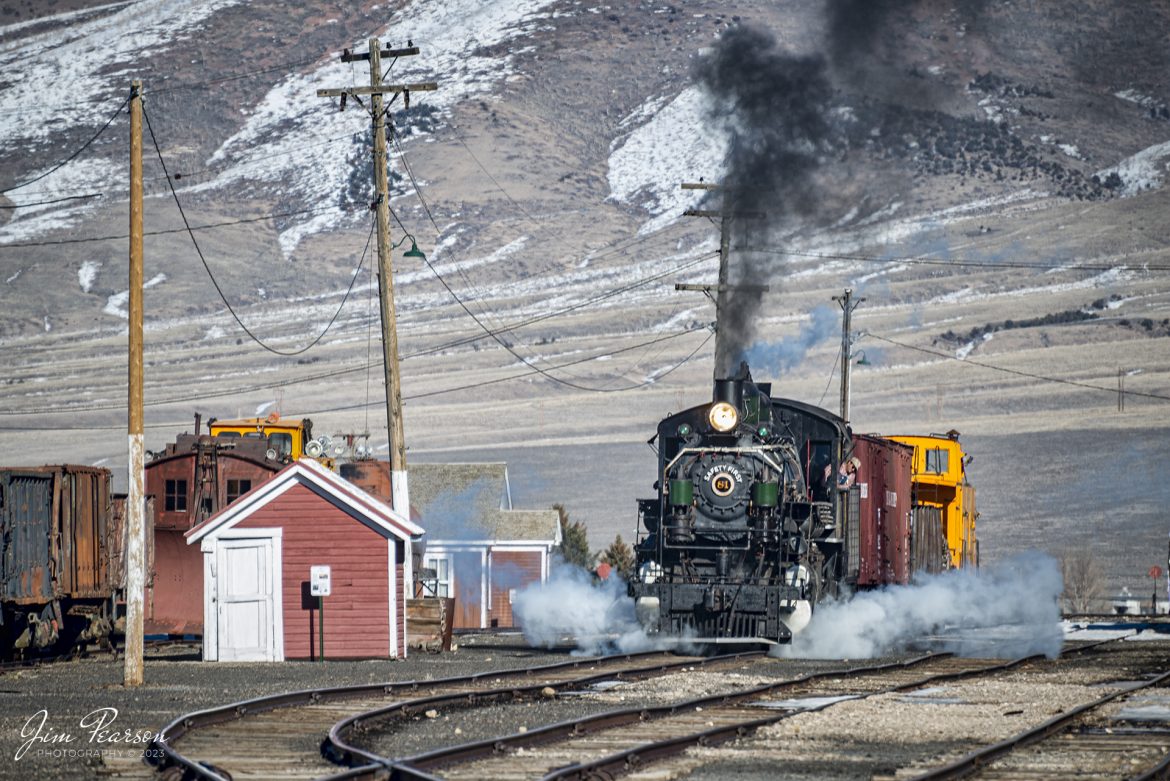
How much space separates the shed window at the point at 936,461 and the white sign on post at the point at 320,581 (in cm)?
1686

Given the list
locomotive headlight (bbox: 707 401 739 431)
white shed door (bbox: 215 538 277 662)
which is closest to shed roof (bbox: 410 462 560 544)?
white shed door (bbox: 215 538 277 662)

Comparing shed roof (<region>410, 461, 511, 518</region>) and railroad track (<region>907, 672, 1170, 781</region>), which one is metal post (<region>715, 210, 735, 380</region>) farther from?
railroad track (<region>907, 672, 1170, 781</region>)

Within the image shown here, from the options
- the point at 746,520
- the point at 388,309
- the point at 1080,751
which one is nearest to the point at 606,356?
the point at 388,309

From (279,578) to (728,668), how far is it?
8.74 m

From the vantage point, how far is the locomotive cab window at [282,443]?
41312 millimetres

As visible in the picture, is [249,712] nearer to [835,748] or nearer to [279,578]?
[835,748]

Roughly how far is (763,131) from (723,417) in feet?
50.7

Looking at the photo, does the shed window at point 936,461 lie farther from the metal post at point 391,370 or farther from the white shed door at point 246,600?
the white shed door at point 246,600

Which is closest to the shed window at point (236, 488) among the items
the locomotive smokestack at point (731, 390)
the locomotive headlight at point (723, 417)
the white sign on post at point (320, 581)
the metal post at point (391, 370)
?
the metal post at point (391, 370)

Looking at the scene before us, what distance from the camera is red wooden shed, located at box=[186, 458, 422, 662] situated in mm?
31422

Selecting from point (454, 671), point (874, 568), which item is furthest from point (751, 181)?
point (454, 671)

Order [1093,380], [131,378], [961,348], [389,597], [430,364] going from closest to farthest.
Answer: [131,378], [389,597], [1093,380], [961,348], [430,364]

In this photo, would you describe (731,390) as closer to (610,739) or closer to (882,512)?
(882,512)

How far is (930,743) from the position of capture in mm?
17531
